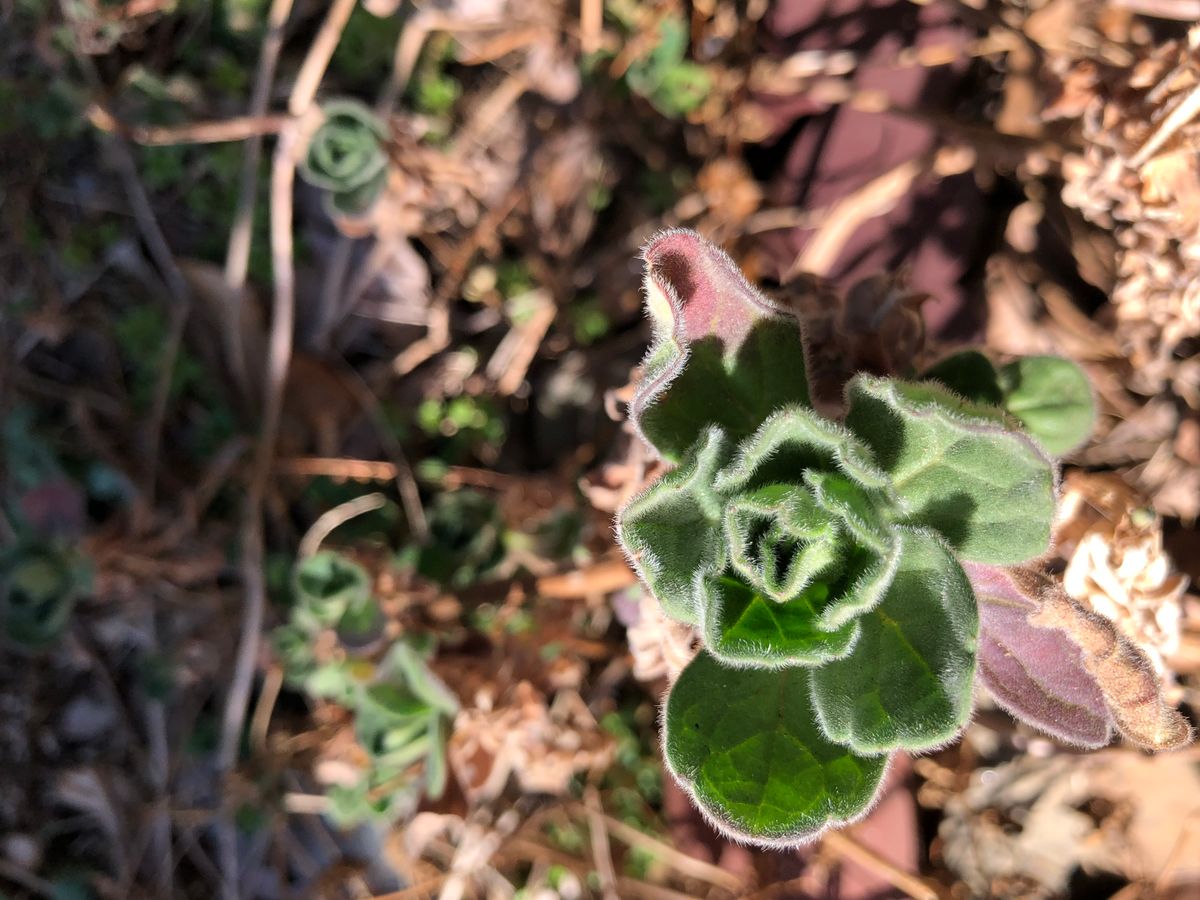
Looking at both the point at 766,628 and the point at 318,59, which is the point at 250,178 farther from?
the point at 766,628

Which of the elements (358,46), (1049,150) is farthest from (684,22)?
(1049,150)

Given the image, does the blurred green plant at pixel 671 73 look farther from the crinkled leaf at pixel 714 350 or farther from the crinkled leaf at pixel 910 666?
the crinkled leaf at pixel 910 666

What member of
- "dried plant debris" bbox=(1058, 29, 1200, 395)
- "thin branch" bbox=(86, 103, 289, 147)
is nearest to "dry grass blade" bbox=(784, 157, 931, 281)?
"dried plant debris" bbox=(1058, 29, 1200, 395)

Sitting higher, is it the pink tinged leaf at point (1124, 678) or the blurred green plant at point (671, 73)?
the blurred green plant at point (671, 73)

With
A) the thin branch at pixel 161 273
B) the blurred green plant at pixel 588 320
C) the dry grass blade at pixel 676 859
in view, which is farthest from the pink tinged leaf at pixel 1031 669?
the thin branch at pixel 161 273

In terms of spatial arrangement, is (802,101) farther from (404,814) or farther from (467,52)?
(404,814)
